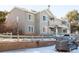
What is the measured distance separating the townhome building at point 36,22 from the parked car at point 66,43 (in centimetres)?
14

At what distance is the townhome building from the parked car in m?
0.14

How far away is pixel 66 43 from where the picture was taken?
466 cm

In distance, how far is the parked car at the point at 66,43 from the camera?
183 inches

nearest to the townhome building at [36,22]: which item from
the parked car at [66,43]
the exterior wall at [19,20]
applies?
the exterior wall at [19,20]

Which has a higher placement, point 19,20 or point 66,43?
point 19,20

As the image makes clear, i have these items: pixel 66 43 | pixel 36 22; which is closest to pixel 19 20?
pixel 36 22

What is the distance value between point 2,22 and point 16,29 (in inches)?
11.8

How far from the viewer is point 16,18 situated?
4633 mm

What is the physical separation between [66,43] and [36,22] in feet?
2.36

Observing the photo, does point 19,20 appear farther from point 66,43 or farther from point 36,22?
point 66,43

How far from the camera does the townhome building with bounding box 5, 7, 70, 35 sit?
4.62m

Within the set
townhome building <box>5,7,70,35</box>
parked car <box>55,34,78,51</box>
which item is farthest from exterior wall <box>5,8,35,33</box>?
parked car <box>55,34,78,51</box>

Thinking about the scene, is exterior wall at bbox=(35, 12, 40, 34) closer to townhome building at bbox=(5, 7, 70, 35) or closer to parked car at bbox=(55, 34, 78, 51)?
townhome building at bbox=(5, 7, 70, 35)

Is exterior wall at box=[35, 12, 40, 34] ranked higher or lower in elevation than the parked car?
higher
